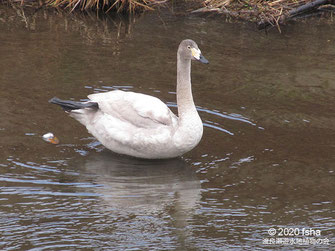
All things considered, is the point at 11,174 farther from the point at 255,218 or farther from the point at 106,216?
the point at 255,218

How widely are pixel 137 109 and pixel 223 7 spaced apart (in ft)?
20.0

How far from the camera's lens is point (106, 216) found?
528cm

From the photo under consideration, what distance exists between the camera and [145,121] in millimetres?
6391

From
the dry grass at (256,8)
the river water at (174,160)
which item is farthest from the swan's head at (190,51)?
the dry grass at (256,8)

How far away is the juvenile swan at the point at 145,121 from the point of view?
20.7 feet

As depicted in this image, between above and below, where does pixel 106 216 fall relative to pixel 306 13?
below

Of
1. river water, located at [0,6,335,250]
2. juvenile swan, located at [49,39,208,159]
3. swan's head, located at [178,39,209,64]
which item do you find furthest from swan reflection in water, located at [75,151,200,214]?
swan's head, located at [178,39,209,64]

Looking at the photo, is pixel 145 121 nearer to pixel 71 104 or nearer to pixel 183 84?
pixel 183 84

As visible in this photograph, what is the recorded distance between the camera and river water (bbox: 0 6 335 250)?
509 cm

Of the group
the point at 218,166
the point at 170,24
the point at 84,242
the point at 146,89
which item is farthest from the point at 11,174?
the point at 170,24

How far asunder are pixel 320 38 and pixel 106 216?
267 inches
